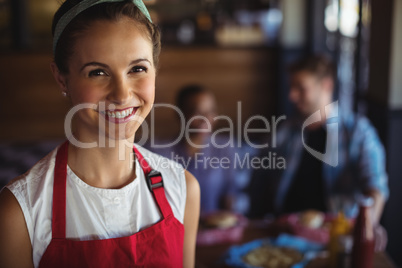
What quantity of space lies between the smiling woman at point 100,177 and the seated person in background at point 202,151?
1.59 meters

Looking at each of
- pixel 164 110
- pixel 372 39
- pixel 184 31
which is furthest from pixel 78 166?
pixel 184 31

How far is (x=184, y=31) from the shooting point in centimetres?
621

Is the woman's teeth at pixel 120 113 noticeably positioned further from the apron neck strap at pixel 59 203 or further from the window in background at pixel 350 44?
the window in background at pixel 350 44

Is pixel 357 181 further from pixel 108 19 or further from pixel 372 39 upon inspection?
pixel 108 19

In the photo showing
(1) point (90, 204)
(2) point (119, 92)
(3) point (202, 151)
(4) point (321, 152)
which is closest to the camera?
(2) point (119, 92)

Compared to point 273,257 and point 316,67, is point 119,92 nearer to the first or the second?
point 273,257

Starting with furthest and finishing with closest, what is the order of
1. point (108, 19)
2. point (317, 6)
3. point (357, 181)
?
point (317, 6) < point (357, 181) < point (108, 19)

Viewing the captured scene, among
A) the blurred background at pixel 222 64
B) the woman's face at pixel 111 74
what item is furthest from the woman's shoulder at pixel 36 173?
the blurred background at pixel 222 64

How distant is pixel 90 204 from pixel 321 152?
6.79ft

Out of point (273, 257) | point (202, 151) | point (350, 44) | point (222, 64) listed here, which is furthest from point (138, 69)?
point (222, 64)

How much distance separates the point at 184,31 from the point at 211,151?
364 cm

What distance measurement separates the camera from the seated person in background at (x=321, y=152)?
8.59ft

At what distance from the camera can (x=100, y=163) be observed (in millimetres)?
936

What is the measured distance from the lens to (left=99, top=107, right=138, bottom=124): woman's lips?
0.82 metres
